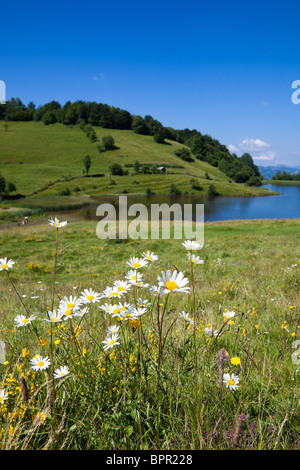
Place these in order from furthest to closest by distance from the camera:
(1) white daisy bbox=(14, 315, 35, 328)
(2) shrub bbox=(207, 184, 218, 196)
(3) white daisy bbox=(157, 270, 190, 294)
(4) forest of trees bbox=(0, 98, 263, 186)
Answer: (4) forest of trees bbox=(0, 98, 263, 186) < (2) shrub bbox=(207, 184, 218, 196) < (1) white daisy bbox=(14, 315, 35, 328) < (3) white daisy bbox=(157, 270, 190, 294)

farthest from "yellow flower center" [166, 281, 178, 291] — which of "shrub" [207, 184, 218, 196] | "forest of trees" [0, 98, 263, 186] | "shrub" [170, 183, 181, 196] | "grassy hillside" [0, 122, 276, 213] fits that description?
"forest of trees" [0, 98, 263, 186]

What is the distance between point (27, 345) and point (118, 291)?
1588 mm

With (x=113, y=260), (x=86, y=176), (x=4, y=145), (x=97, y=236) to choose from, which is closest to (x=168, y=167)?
(x=86, y=176)

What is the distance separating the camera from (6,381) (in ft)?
6.95

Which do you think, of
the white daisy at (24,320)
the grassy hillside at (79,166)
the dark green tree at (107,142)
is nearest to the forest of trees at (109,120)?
the grassy hillside at (79,166)

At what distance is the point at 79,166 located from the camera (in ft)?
366

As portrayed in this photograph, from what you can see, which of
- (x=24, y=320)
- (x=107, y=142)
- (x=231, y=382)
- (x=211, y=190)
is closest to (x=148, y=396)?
(x=231, y=382)

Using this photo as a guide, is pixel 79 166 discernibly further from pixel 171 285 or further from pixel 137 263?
pixel 171 285

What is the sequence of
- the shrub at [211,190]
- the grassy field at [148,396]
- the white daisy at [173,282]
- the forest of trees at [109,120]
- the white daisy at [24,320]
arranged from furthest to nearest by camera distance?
the forest of trees at [109,120]
the shrub at [211,190]
the white daisy at [24,320]
the grassy field at [148,396]
the white daisy at [173,282]

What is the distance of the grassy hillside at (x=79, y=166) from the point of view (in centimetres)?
8994

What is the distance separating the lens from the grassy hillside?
89938mm

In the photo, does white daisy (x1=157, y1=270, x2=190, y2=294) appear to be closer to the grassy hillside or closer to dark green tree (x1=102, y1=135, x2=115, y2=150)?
the grassy hillside

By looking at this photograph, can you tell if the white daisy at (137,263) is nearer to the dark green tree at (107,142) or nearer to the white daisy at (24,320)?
the white daisy at (24,320)
